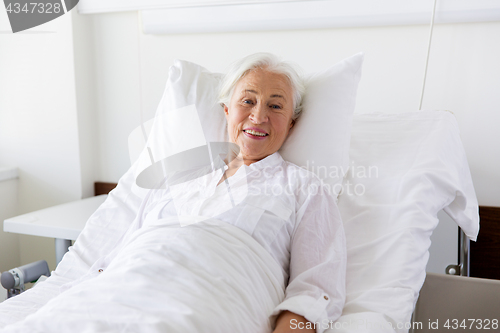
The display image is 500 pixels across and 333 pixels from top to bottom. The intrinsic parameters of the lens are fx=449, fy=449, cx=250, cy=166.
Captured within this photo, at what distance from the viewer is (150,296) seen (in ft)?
2.83

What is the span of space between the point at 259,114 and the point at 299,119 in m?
0.17

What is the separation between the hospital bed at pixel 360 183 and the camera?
1084 millimetres

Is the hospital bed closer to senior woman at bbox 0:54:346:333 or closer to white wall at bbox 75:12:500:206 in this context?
senior woman at bbox 0:54:346:333

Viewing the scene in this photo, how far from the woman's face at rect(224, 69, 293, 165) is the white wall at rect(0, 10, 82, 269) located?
1.13 m

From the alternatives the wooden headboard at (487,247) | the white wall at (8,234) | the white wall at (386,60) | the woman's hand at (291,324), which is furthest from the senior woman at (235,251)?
the white wall at (8,234)

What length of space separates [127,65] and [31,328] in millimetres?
1534

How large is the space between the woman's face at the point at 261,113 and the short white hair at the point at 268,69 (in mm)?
16

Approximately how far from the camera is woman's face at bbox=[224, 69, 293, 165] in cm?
130

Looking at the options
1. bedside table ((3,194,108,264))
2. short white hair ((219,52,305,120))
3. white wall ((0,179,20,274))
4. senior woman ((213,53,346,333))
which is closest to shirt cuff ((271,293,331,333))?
senior woman ((213,53,346,333))

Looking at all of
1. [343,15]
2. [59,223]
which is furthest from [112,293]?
[343,15]

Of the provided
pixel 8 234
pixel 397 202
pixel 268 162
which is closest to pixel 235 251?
pixel 268 162

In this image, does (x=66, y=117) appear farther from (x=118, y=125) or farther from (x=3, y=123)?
(x=3, y=123)

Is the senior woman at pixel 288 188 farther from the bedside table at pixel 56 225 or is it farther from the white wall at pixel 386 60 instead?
the bedside table at pixel 56 225

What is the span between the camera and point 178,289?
882 mm
